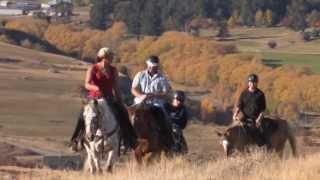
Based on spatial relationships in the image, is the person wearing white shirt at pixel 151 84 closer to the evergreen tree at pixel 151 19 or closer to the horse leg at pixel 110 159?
the horse leg at pixel 110 159

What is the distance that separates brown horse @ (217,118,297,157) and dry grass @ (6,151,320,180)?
2066 mm

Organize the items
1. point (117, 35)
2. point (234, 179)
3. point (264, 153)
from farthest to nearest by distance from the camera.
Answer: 1. point (117, 35)
2. point (264, 153)
3. point (234, 179)

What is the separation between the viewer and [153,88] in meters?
14.5

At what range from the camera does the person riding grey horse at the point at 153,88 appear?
14.5m

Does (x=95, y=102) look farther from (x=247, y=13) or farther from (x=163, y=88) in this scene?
(x=247, y=13)

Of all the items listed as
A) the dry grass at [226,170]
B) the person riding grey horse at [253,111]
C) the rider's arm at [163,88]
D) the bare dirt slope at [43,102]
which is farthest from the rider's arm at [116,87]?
the bare dirt slope at [43,102]

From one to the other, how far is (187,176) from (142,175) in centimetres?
53

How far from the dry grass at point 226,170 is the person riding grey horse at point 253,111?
2.33 metres

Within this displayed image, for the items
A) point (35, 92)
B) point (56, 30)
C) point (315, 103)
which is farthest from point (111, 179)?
point (56, 30)

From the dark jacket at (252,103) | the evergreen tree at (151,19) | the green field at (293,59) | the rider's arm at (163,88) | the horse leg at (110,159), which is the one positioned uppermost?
the rider's arm at (163,88)

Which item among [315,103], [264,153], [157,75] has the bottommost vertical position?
[315,103]

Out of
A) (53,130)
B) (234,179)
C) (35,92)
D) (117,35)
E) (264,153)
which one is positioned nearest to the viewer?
(234,179)

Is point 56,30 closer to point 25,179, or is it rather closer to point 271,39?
point 271,39

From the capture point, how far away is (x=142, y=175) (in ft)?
37.7
